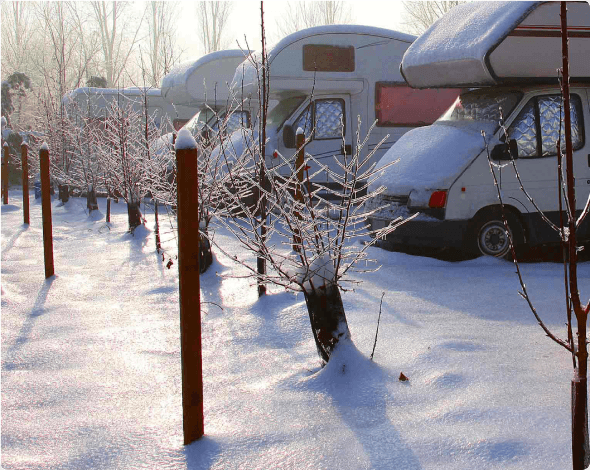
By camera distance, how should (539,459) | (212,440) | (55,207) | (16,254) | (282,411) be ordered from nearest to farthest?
(539,459), (212,440), (282,411), (16,254), (55,207)

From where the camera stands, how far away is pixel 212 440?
Answer: 323 cm

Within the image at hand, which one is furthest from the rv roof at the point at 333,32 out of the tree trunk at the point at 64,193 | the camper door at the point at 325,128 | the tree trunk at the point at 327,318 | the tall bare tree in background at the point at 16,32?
the tall bare tree in background at the point at 16,32

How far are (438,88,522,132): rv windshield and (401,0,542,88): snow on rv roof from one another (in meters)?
0.27

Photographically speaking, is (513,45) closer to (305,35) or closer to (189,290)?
(305,35)

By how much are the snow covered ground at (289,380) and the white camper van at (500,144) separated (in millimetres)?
744

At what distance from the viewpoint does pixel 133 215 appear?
10.8m

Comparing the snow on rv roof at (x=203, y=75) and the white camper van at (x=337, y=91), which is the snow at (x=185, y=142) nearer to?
the white camper van at (x=337, y=91)

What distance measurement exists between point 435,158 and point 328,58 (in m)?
4.63

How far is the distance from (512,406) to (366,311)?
6.87 ft

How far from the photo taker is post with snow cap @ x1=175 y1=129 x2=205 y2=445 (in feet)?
10.1

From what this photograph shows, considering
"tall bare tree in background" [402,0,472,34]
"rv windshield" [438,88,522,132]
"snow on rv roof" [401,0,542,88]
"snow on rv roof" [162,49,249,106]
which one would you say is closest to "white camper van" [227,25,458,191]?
"snow on rv roof" [162,49,249,106]

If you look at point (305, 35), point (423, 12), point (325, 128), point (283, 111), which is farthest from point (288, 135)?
point (423, 12)

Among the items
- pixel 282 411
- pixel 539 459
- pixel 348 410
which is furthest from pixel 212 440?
pixel 539 459

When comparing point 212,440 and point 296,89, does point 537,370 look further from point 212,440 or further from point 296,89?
point 296,89
